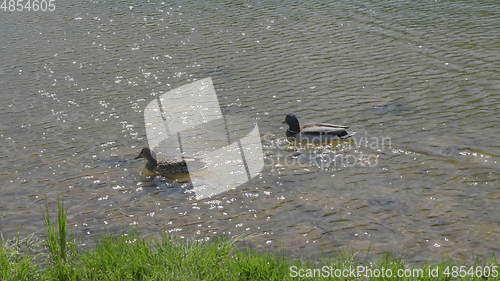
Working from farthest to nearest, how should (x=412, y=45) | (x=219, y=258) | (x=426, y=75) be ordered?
(x=412, y=45), (x=426, y=75), (x=219, y=258)

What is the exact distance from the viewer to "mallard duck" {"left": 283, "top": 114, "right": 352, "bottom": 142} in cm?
1063

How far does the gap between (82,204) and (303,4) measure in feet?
40.5

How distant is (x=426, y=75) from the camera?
13172 millimetres

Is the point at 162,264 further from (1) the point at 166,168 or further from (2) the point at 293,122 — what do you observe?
(2) the point at 293,122

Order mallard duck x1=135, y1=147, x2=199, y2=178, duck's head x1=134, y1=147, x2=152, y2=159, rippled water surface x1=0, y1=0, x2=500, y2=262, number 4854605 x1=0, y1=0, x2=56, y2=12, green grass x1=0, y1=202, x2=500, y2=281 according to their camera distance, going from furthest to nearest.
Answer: number 4854605 x1=0, y1=0, x2=56, y2=12
duck's head x1=134, y1=147, x2=152, y2=159
mallard duck x1=135, y1=147, x2=199, y2=178
rippled water surface x1=0, y1=0, x2=500, y2=262
green grass x1=0, y1=202, x2=500, y2=281

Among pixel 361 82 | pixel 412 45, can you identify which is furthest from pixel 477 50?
pixel 361 82

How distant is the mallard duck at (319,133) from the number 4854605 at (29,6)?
1481 centimetres

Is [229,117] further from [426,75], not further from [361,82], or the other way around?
[426,75]

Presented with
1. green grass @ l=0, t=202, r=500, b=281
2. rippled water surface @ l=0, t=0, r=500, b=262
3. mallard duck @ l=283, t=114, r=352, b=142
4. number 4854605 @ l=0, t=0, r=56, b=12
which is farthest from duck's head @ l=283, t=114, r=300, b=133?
number 4854605 @ l=0, t=0, r=56, b=12

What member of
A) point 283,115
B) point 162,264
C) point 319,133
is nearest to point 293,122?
point 319,133

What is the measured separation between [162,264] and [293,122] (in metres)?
5.00

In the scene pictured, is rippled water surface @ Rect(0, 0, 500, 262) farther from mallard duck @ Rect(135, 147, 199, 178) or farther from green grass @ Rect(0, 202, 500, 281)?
green grass @ Rect(0, 202, 500, 281)

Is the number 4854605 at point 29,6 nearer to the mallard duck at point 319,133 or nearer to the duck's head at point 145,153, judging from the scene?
the duck's head at point 145,153

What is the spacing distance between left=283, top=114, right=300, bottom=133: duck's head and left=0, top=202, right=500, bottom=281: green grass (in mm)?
3994
